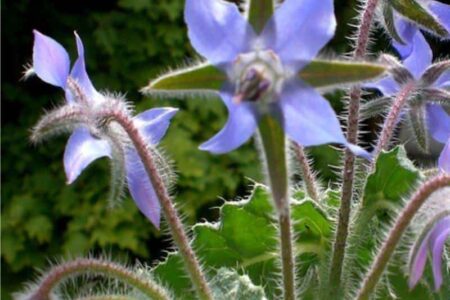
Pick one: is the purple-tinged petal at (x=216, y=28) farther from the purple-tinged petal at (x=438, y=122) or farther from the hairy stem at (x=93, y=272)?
the purple-tinged petal at (x=438, y=122)

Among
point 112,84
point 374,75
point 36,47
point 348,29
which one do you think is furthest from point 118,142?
point 348,29

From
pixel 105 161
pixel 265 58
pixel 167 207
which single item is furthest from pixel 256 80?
pixel 105 161

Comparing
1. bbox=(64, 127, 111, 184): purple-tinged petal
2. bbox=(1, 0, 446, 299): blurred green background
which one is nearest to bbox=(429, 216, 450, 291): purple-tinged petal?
bbox=(64, 127, 111, 184): purple-tinged petal

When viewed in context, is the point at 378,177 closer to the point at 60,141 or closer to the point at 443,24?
the point at 443,24

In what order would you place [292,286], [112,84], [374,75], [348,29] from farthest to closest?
[348,29]
[112,84]
[292,286]
[374,75]

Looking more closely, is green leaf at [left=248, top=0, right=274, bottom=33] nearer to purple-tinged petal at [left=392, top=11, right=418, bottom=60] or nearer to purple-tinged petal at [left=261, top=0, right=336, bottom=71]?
purple-tinged petal at [left=261, top=0, right=336, bottom=71]

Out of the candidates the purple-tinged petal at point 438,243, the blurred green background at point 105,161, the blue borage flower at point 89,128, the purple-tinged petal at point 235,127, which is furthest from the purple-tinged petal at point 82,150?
the blurred green background at point 105,161
